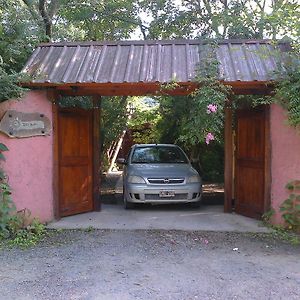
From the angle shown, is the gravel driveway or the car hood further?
the car hood

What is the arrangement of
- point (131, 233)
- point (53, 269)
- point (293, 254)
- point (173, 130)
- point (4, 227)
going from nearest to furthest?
point (53, 269), point (293, 254), point (4, 227), point (131, 233), point (173, 130)

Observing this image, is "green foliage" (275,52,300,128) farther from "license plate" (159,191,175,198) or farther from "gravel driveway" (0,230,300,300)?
"license plate" (159,191,175,198)

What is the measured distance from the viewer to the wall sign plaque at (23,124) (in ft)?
22.7

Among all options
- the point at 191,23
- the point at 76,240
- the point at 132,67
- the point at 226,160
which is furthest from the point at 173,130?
the point at 76,240

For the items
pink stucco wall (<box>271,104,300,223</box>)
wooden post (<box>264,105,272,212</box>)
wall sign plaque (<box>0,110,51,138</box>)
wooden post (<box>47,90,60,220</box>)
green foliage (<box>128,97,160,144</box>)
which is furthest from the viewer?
green foliage (<box>128,97,160,144</box>)

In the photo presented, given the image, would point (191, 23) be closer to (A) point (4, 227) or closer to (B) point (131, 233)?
(B) point (131, 233)

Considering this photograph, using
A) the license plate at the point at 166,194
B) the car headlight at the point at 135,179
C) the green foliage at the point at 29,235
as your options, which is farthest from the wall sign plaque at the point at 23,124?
the license plate at the point at 166,194

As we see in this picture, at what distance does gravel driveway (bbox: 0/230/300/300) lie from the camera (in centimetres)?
439

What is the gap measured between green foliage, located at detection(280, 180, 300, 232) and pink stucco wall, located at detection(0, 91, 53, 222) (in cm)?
442

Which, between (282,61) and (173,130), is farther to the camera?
(173,130)

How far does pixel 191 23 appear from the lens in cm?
1263

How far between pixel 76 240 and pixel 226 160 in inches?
147

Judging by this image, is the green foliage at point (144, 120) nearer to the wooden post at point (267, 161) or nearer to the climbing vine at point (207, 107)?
the wooden post at point (267, 161)

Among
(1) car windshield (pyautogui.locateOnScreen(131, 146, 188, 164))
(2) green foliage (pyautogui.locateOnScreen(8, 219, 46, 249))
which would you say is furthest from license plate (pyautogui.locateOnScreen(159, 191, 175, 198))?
(2) green foliage (pyautogui.locateOnScreen(8, 219, 46, 249))
